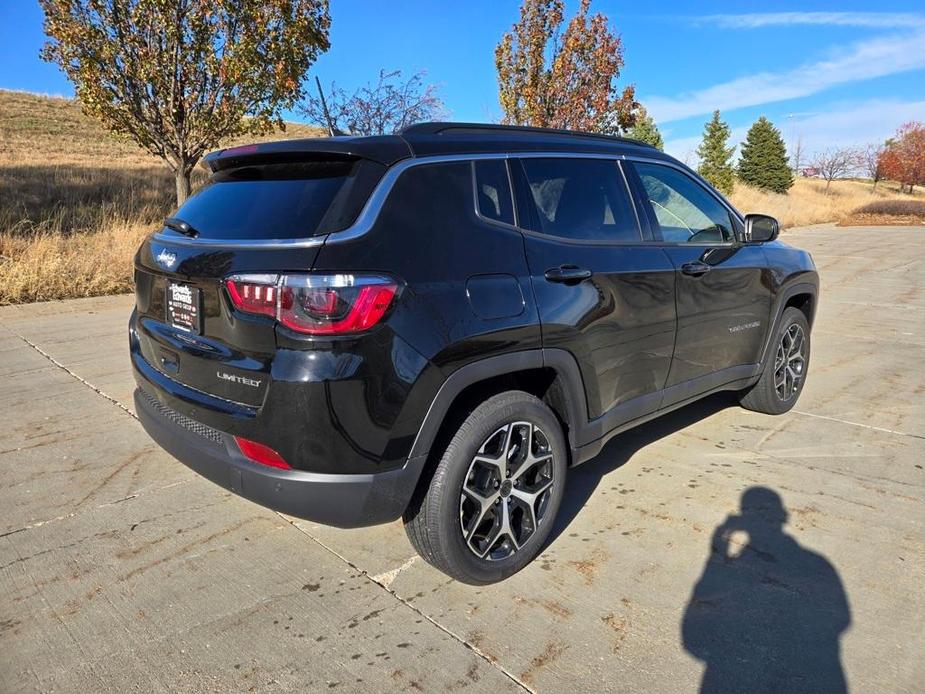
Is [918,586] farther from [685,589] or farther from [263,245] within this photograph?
[263,245]

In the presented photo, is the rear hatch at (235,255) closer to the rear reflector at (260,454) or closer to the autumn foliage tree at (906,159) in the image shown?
the rear reflector at (260,454)

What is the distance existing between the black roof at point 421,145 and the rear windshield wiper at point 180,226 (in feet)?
0.99

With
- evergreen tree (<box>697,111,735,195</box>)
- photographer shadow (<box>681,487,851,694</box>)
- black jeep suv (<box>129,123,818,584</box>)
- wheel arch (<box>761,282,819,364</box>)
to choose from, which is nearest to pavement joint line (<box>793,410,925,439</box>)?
wheel arch (<box>761,282,819,364</box>)

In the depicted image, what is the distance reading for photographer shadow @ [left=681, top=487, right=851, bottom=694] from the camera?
7.52 feet

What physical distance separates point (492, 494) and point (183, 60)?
970cm

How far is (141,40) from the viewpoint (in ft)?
32.4

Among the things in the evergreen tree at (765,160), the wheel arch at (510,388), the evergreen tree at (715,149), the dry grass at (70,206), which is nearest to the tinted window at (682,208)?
the wheel arch at (510,388)

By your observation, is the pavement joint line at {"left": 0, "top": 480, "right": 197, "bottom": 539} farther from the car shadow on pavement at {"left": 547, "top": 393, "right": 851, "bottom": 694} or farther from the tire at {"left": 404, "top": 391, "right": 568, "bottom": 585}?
the car shadow on pavement at {"left": 547, "top": 393, "right": 851, "bottom": 694}

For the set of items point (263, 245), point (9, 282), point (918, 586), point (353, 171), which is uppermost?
point (353, 171)

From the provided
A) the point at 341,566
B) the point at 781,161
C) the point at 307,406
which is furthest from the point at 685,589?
the point at 781,161

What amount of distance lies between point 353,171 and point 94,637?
191 cm

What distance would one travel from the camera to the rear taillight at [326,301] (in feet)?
7.29

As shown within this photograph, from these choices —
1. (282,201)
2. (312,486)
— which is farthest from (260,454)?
(282,201)

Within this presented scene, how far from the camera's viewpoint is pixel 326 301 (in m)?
2.22
